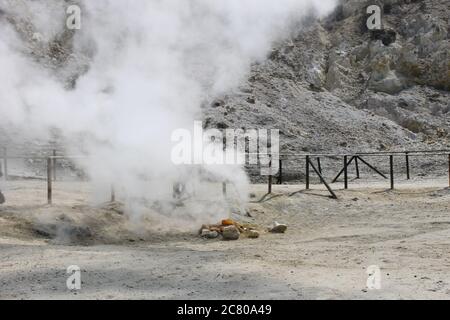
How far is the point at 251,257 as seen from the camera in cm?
736

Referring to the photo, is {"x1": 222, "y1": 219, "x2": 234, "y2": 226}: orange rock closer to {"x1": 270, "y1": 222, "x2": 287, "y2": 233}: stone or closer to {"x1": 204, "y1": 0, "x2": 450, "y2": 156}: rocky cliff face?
{"x1": 270, "y1": 222, "x2": 287, "y2": 233}: stone

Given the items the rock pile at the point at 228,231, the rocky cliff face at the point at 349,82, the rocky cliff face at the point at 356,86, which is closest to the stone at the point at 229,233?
the rock pile at the point at 228,231

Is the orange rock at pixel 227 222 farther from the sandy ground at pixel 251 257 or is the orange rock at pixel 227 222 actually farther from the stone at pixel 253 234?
the sandy ground at pixel 251 257

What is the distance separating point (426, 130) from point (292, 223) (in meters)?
17.1

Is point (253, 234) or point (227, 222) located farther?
point (227, 222)

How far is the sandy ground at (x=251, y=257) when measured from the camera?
5598 millimetres

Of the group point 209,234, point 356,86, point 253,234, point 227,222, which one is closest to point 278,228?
point 253,234

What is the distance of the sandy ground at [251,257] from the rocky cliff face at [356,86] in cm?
1095

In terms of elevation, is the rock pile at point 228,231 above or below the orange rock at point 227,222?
below

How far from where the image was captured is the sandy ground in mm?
5598

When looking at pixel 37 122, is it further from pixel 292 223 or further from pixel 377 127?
pixel 377 127

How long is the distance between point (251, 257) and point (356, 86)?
23428mm

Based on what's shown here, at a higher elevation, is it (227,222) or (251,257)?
(227,222)

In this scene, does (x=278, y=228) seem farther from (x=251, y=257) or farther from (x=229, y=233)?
(x=251, y=257)
